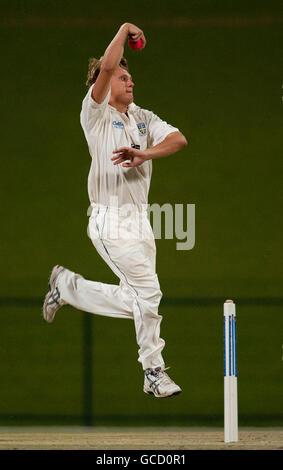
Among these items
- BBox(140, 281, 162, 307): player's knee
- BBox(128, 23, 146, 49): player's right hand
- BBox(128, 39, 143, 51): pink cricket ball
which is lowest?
BBox(140, 281, 162, 307): player's knee

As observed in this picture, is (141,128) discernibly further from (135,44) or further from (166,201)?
(166,201)

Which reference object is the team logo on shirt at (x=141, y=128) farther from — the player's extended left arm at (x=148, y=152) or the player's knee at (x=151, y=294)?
the player's knee at (x=151, y=294)

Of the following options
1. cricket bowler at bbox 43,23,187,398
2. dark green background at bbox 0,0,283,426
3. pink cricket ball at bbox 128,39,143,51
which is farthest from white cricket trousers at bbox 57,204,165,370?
dark green background at bbox 0,0,283,426

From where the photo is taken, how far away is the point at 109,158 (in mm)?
5066

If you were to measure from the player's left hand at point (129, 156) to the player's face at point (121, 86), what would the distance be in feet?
1.47

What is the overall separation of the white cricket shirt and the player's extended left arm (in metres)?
0.07

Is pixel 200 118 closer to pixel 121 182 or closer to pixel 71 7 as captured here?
pixel 71 7

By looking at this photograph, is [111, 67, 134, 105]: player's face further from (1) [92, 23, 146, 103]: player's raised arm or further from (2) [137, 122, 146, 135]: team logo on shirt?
(1) [92, 23, 146, 103]: player's raised arm

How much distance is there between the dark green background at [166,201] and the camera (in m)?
7.20

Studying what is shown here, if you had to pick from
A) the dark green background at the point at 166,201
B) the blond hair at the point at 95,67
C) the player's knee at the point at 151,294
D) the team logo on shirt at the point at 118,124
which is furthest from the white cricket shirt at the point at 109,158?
the dark green background at the point at 166,201

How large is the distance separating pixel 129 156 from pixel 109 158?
0.28 metres

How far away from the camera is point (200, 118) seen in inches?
286

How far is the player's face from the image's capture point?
5.09 m
